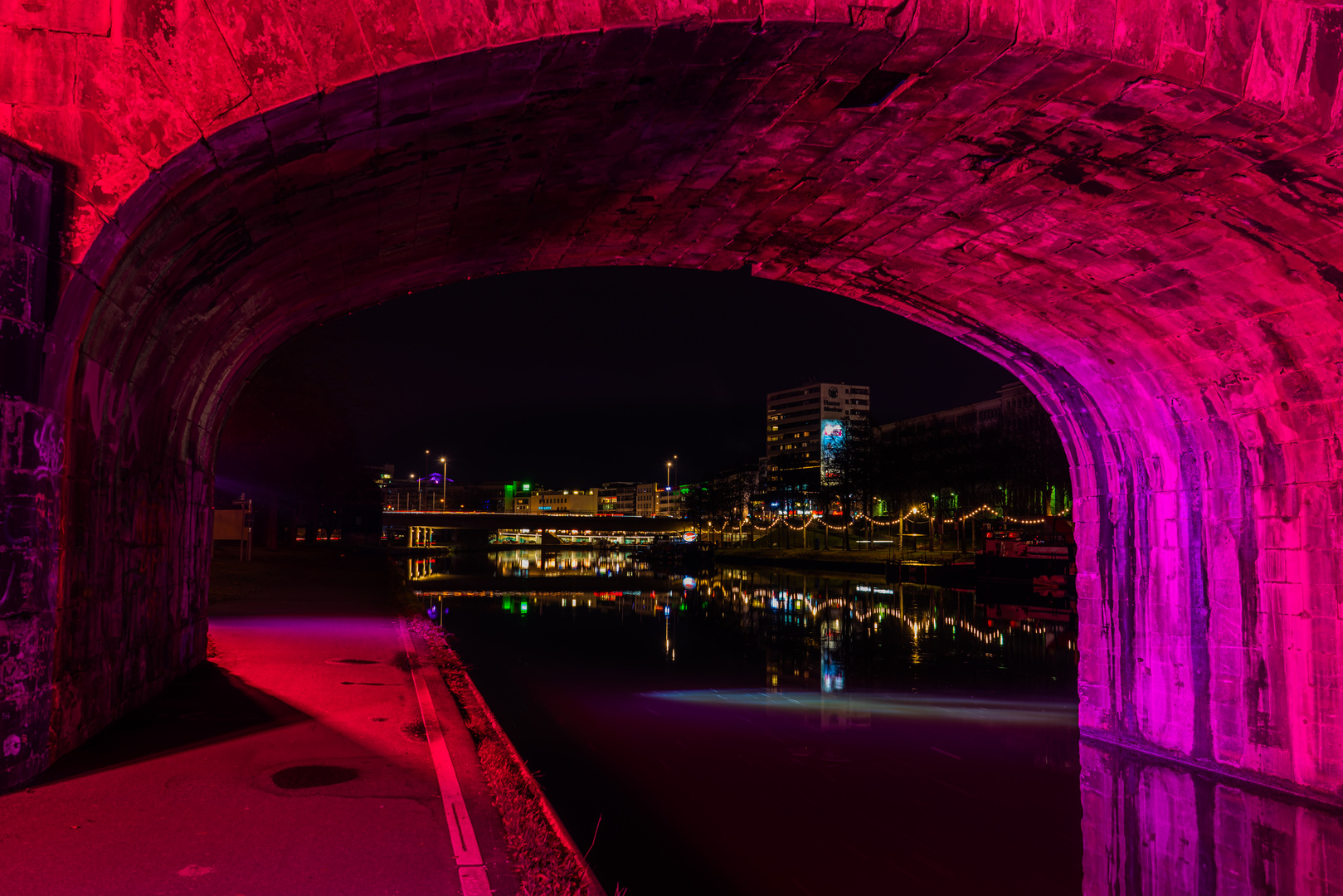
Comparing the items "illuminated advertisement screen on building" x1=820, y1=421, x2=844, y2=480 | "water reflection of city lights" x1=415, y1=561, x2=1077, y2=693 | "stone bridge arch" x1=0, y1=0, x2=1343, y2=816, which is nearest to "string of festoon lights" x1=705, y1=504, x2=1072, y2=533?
"illuminated advertisement screen on building" x1=820, y1=421, x2=844, y2=480

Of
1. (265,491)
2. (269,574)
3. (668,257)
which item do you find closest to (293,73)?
(668,257)

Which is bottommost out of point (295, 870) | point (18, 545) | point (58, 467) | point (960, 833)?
point (960, 833)

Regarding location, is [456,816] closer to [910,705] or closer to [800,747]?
[800,747]

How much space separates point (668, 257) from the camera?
11.9m

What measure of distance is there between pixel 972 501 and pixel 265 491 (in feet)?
177

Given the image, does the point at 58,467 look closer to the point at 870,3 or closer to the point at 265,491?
the point at 870,3

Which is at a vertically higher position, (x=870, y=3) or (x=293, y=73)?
(x=870, y=3)

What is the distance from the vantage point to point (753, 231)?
412 inches

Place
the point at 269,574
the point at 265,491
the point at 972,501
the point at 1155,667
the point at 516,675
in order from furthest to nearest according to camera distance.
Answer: the point at 972,501 → the point at 265,491 → the point at 269,574 → the point at 516,675 → the point at 1155,667

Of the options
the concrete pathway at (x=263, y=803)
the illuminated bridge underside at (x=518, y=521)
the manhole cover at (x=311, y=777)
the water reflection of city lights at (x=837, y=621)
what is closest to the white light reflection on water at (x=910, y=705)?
the water reflection of city lights at (x=837, y=621)

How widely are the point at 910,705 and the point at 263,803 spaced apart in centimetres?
1350

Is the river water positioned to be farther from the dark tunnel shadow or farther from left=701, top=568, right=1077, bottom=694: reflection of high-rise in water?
the dark tunnel shadow

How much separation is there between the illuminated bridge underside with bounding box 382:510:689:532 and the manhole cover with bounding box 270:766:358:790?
305 feet

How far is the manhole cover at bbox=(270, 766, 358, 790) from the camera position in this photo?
298 inches
